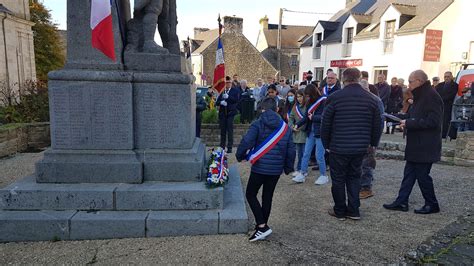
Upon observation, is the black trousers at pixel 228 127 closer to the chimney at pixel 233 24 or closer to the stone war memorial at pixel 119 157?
the stone war memorial at pixel 119 157

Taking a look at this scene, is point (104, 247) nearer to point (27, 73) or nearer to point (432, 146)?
point (432, 146)

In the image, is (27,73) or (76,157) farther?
(27,73)

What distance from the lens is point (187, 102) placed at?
14.8ft

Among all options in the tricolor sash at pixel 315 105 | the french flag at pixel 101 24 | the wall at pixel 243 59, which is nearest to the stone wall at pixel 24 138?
the french flag at pixel 101 24

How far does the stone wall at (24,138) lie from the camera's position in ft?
25.3

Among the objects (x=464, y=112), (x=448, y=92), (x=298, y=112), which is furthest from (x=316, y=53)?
(x=298, y=112)

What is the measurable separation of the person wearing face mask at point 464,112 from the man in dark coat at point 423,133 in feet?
19.4

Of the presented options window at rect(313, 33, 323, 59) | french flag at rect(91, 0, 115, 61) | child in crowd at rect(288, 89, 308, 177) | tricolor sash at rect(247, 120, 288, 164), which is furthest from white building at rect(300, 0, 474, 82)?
french flag at rect(91, 0, 115, 61)

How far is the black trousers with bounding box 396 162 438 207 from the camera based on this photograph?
4.73m

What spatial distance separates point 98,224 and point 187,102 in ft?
5.99

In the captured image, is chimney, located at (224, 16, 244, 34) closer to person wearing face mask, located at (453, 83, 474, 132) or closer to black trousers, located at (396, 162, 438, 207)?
person wearing face mask, located at (453, 83, 474, 132)

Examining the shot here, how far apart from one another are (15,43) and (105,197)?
2067cm

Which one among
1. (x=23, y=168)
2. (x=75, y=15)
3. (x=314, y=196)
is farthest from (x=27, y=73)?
(x=314, y=196)

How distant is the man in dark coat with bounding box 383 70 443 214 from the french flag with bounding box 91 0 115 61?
396cm
